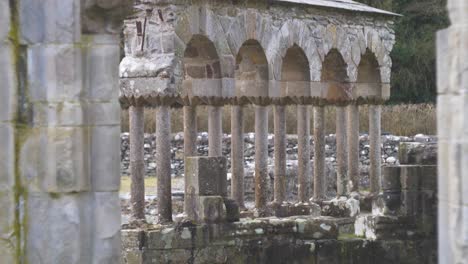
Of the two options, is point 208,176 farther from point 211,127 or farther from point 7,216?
point 7,216

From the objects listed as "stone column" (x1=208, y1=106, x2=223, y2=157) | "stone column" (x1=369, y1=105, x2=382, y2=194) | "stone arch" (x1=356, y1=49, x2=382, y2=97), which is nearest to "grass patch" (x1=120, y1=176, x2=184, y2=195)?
"stone column" (x1=369, y1=105, x2=382, y2=194)

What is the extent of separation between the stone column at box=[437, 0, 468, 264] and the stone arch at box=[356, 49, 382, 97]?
16.3 meters

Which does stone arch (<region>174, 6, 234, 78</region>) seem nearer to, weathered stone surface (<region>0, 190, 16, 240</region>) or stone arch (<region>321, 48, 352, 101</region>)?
stone arch (<region>321, 48, 352, 101</region>)

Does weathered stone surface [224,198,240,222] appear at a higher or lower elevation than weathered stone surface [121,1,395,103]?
lower

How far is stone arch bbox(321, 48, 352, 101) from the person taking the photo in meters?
21.9

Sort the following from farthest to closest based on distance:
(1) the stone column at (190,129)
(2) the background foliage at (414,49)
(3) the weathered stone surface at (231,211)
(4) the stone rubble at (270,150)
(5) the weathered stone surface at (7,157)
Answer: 1. (2) the background foliage at (414,49)
2. (4) the stone rubble at (270,150)
3. (1) the stone column at (190,129)
4. (3) the weathered stone surface at (231,211)
5. (5) the weathered stone surface at (7,157)

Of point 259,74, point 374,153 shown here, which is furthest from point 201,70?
point 374,153

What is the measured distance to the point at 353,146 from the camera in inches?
880

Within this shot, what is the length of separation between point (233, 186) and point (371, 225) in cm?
472

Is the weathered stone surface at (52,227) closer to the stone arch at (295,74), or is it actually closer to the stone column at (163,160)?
the stone column at (163,160)

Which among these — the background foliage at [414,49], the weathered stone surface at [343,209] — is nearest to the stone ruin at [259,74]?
the weathered stone surface at [343,209]

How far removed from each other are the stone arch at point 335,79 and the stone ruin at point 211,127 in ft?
0.13

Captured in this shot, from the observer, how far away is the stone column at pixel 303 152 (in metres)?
20.9

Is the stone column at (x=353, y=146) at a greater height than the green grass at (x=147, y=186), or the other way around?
the stone column at (x=353, y=146)
